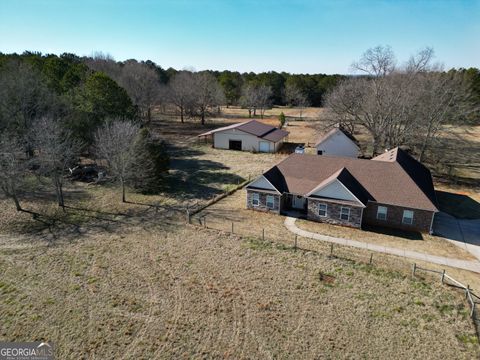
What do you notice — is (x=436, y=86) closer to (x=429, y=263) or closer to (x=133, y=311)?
(x=429, y=263)

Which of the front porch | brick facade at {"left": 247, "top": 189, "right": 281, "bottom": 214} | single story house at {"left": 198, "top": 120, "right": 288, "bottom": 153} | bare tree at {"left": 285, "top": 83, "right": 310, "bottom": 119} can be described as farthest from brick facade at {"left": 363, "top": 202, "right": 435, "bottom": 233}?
bare tree at {"left": 285, "top": 83, "right": 310, "bottom": 119}

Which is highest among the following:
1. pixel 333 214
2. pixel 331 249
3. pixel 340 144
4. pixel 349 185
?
pixel 340 144

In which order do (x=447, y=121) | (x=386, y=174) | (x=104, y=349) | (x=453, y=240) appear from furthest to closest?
1. (x=447, y=121)
2. (x=386, y=174)
3. (x=453, y=240)
4. (x=104, y=349)

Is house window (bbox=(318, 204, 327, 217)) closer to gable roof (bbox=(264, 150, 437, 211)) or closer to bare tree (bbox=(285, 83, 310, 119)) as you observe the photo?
gable roof (bbox=(264, 150, 437, 211))

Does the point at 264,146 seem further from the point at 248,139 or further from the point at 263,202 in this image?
the point at 263,202

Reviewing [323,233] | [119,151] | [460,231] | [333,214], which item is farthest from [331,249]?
[119,151]

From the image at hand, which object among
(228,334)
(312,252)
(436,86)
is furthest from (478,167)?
(228,334)

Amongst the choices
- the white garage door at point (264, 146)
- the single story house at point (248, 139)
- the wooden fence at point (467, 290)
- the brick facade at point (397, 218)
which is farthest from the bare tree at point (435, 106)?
the wooden fence at point (467, 290)

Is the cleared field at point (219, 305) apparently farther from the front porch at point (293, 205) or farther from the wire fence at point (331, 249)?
the front porch at point (293, 205)
